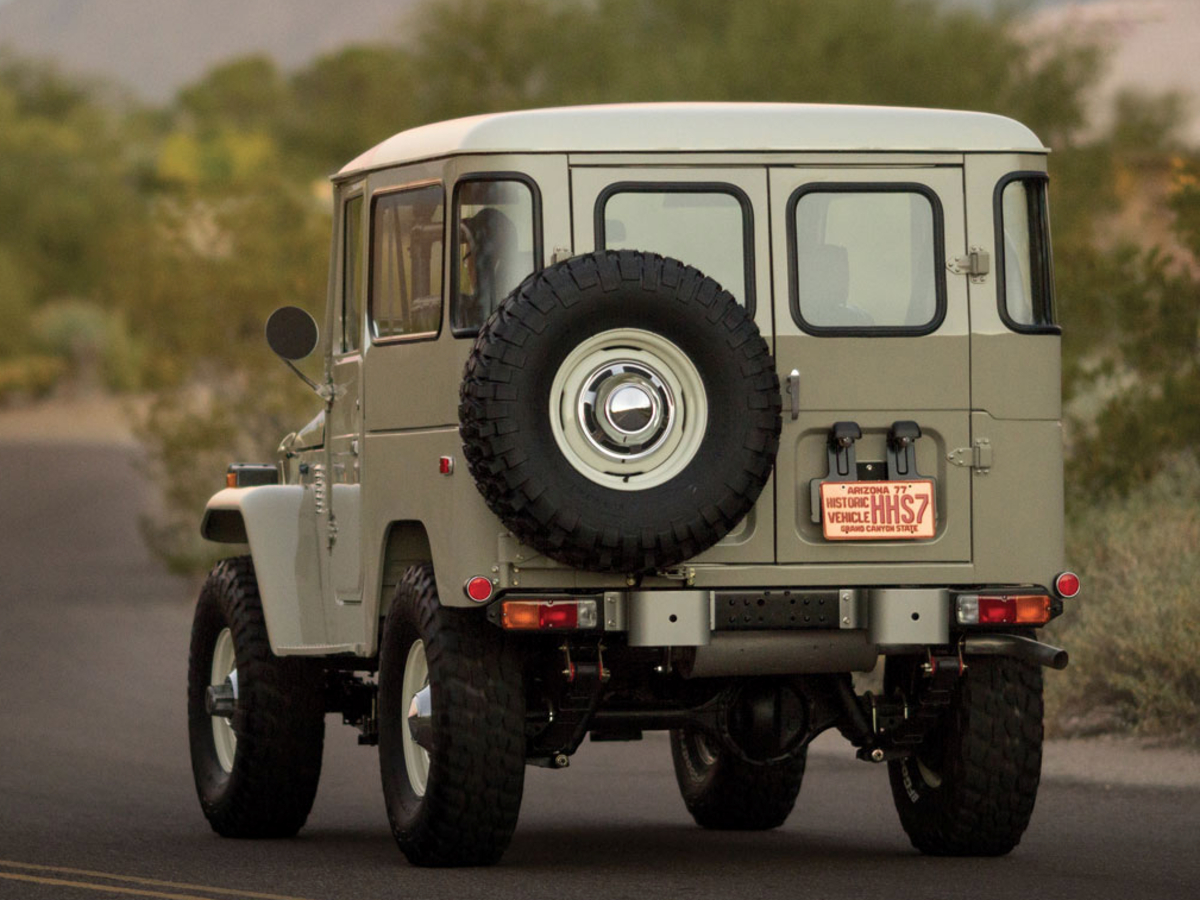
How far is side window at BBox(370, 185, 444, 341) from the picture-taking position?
9469 mm

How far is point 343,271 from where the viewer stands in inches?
423

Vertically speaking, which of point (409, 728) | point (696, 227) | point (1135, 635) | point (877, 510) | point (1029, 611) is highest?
point (696, 227)

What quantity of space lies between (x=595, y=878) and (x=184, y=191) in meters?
18.5

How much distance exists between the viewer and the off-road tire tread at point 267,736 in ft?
35.6

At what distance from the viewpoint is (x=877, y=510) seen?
921cm

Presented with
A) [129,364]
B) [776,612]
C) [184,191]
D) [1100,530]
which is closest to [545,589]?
[776,612]

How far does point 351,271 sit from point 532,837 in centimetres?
247

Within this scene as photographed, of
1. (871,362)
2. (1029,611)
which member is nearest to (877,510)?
(871,362)

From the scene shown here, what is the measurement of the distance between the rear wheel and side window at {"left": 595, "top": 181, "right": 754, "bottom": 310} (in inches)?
63.3

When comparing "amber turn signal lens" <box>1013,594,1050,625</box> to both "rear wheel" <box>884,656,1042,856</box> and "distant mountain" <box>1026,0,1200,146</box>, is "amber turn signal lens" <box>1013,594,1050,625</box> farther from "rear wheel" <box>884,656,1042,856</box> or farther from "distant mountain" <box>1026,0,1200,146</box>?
"distant mountain" <box>1026,0,1200,146</box>

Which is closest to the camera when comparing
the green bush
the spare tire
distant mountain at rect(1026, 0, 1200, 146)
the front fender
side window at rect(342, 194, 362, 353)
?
the spare tire

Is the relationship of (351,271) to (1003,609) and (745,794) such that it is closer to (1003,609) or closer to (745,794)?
(745,794)

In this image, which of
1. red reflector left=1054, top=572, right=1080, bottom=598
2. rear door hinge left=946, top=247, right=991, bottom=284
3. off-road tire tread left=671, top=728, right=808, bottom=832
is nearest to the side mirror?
off-road tire tread left=671, top=728, right=808, bottom=832

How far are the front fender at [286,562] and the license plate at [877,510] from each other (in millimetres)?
2487
